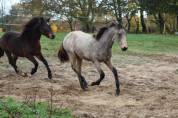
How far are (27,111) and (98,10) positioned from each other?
130 feet

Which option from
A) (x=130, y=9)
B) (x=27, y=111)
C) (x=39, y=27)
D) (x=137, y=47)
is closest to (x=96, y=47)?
(x=39, y=27)

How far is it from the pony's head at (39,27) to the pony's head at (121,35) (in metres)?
2.18

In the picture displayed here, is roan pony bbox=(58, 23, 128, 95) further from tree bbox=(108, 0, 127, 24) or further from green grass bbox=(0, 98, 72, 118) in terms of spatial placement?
tree bbox=(108, 0, 127, 24)

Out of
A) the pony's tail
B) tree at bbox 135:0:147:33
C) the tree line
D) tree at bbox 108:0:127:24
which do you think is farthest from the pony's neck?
tree at bbox 108:0:127:24

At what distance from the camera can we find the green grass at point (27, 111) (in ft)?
21.2

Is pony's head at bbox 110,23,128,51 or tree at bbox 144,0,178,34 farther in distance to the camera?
tree at bbox 144,0,178,34

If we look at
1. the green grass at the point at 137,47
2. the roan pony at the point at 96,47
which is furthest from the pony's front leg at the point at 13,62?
the green grass at the point at 137,47

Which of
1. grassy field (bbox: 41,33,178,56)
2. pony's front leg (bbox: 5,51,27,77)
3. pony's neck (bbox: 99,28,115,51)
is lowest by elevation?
grassy field (bbox: 41,33,178,56)

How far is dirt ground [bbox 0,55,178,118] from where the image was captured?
7.98 meters

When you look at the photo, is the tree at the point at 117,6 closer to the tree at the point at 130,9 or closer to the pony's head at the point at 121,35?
the tree at the point at 130,9

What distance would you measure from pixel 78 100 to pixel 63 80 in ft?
9.01

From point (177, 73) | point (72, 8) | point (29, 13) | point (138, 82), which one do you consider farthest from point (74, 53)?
point (72, 8)

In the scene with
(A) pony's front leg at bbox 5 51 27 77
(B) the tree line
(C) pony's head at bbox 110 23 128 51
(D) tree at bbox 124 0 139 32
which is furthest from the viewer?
(D) tree at bbox 124 0 139 32

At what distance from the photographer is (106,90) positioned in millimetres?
10320
